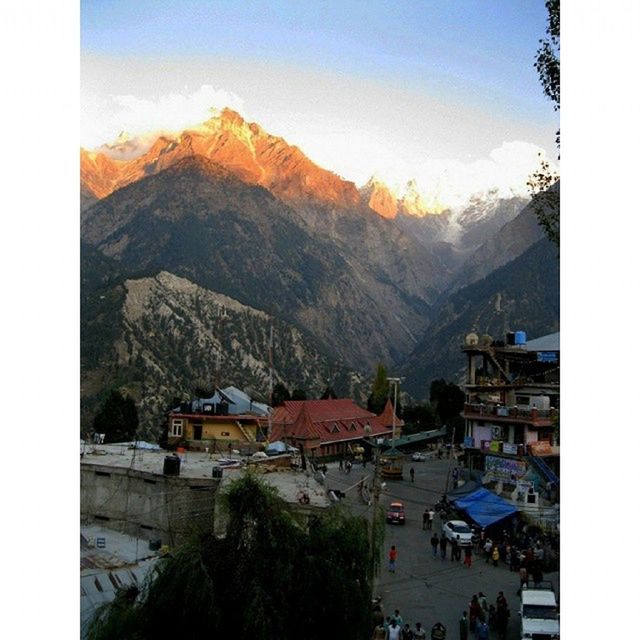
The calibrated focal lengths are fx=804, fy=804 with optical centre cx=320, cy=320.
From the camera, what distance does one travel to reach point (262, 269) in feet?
262

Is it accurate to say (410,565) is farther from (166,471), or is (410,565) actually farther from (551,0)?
(551,0)

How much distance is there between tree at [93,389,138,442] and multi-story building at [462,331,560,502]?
12.3 meters

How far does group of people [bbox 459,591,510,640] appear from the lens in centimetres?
831

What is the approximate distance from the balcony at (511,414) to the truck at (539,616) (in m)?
8.32

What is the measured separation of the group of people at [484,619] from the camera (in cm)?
831

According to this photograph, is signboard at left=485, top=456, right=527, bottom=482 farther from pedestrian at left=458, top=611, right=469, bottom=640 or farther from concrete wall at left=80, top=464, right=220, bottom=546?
pedestrian at left=458, top=611, right=469, bottom=640

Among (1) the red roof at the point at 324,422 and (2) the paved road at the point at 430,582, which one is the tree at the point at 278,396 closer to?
(1) the red roof at the point at 324,422

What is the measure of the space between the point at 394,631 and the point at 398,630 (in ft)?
0.37

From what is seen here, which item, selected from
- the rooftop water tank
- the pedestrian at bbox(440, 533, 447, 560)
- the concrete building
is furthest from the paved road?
the rooftop water tank

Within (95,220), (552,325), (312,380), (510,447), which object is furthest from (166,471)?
(95,220)

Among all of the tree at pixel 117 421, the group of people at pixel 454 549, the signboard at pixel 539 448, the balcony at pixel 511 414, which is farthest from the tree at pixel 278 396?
the group of people at pixel 454 549

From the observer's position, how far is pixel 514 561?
11.5 metres

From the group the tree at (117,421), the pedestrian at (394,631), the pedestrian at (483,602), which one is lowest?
the pedestrian at (483,602)

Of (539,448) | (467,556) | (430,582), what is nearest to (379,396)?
(539,448)
